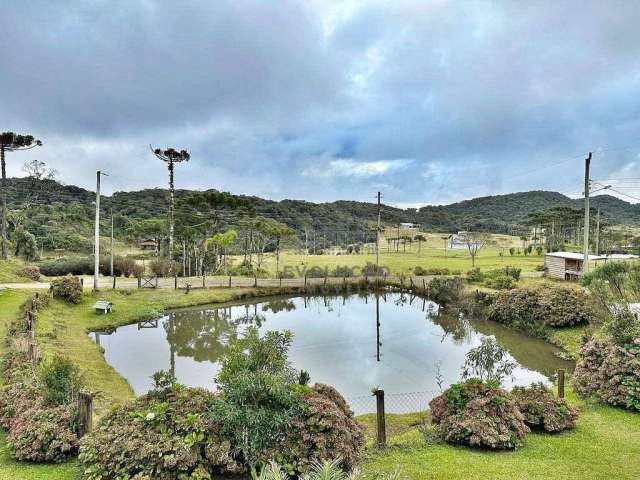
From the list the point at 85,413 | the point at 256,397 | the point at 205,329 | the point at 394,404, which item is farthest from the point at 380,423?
the point at 205,329

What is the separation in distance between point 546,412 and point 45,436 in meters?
7.95

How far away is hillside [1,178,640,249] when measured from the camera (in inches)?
1683

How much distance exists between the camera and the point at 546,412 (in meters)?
7.14

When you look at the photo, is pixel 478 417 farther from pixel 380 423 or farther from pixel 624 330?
pixel 624 330

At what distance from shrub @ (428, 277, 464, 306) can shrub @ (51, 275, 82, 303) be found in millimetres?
19520

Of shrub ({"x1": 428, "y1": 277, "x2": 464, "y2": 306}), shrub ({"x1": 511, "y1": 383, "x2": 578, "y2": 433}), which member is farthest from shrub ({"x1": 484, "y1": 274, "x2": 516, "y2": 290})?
shrub ({"x1": 511, "y1": 383, "x2": 578, "y2": 433})

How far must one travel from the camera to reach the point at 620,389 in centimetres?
820

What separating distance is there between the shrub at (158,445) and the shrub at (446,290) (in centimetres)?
1943

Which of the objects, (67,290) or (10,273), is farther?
(10,273)

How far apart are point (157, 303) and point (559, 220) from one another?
5436cm

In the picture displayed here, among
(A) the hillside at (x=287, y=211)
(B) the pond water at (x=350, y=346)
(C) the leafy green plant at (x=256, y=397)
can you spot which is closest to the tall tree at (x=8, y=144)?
(A) the hillside at (x=287, y=211)

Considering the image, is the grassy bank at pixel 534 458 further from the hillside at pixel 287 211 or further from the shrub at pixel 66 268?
the shrub at pixel 66 268

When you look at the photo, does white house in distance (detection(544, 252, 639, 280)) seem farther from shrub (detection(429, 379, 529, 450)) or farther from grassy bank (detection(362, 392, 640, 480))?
shrub (detection(429, 379, 529, 450))

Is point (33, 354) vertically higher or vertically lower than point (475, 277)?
lower
